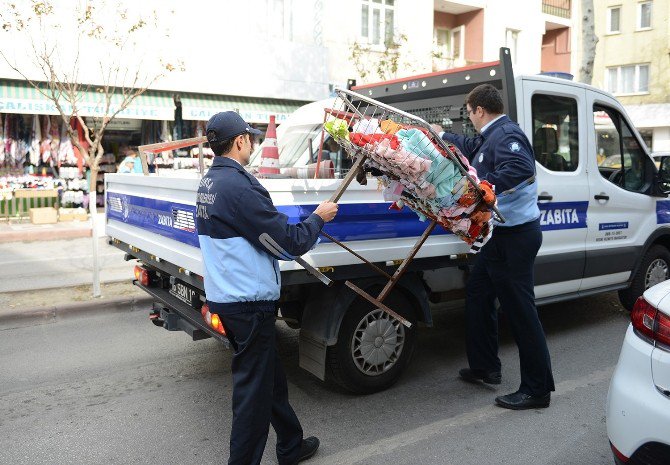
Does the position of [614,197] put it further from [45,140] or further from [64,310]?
[45,140]

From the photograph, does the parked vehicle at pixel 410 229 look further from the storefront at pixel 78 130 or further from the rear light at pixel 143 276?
the storefront at pixel 78 130

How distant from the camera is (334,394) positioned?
14.6ft

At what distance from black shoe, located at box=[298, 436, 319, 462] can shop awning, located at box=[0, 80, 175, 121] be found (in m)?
11.6

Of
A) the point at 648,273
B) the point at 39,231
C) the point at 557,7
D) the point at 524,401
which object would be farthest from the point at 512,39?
the point at 524,401

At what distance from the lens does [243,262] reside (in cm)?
291

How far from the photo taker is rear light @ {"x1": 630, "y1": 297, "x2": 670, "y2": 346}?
2.64 meters

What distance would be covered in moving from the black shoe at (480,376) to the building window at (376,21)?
1538 cm

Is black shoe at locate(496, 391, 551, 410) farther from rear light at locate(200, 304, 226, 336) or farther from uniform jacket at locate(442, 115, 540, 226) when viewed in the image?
rear light at locate(200, 304, 226, 336)

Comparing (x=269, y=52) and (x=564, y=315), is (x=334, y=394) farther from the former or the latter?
(x=269, y=52)

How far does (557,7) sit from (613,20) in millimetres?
7799

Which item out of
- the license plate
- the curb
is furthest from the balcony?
the license plate

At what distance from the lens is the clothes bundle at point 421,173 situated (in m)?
3.21

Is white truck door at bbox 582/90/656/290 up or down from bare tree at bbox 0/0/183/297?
down

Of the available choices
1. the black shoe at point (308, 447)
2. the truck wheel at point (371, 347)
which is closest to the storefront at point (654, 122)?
the truck wheel at point (371, 347)
